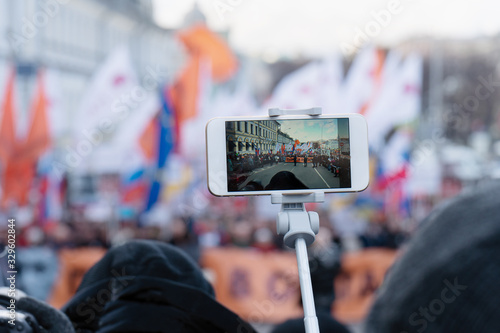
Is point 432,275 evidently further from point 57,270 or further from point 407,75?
point 407,75

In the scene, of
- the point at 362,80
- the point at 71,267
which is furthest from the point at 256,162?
the point at 362,80

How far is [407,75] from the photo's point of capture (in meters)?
6.79

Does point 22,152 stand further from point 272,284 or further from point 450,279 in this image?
point 450,279

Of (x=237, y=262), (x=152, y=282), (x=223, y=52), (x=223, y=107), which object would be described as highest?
(x=223, y=52)

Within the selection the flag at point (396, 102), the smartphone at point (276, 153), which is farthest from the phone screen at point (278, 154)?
the flag at point (396, 102)

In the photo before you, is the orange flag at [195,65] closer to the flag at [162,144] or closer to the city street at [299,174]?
the flag at [162,144]

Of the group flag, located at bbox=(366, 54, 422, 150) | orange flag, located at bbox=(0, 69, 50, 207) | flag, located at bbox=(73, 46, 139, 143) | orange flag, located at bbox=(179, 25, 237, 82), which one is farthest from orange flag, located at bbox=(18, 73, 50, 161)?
flag, located at bbox=(366, 54, 422, 150)

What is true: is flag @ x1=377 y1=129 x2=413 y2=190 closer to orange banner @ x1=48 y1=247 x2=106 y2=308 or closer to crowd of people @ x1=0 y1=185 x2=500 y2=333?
orange banner @ x1=48 y1=247 x2=106 y2=308

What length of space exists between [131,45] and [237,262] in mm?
4356

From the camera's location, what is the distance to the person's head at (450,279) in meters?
0.45

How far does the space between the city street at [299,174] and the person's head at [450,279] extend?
0.66ft

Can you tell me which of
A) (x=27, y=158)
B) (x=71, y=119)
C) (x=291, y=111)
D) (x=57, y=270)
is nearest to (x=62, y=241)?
(x=57, y=270)

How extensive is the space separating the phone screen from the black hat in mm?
243

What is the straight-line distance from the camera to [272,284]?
547 cm
